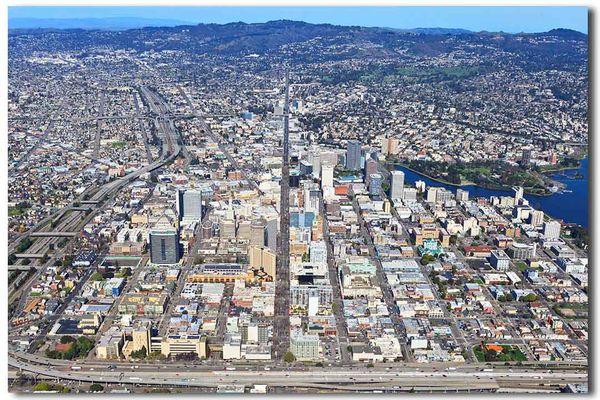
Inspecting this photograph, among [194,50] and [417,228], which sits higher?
[194,50]

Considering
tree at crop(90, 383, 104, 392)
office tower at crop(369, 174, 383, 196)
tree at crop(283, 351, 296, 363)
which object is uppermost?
office tower at crop(369, 174, 383, 196)

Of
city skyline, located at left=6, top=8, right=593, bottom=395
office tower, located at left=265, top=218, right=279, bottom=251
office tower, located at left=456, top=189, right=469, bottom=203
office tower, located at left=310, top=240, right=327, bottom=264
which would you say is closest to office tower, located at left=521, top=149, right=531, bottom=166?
city skyline, located at left=6, top=8, right=593, bottom=395

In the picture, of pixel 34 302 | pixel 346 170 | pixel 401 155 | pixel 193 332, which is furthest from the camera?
pixel 401 155

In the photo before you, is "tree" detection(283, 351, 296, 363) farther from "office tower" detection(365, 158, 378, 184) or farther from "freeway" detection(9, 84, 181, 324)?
"office tower" detection(365, 158, 378, 184)

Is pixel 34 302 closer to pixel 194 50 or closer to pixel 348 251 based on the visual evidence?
pixel 348 251

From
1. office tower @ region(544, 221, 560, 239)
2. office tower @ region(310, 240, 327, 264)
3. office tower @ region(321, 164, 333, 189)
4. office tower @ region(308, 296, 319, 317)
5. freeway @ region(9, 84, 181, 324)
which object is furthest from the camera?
office tower @ region(321, 164, 333, 189)

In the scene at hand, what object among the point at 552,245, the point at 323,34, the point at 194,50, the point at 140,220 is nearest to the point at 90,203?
the point at 140,220
